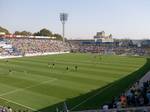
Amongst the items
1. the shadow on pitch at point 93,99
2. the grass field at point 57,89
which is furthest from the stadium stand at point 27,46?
the shadow on pitch at point 93,99

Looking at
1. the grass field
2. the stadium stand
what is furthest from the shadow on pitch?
the stadium stand

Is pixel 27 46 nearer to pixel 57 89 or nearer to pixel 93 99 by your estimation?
pixel 57 89

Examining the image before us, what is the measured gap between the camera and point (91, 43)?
4611 inches

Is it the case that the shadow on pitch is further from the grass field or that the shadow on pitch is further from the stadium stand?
the stadium stand

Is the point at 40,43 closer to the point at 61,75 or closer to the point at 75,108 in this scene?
the point at 61,75

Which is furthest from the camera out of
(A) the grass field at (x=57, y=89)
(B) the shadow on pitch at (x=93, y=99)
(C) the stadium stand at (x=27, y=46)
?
(C) the stadium stand at (x=27, y=46)

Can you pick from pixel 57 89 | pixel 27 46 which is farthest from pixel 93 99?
pixel 27 46

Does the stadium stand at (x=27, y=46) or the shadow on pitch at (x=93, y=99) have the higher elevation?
the stadium stand at (x=27, y=46)

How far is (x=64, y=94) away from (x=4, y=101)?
242 inches

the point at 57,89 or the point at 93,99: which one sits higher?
the point at 57,89

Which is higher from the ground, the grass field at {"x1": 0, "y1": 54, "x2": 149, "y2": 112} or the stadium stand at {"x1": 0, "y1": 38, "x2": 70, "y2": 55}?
the stadium stand at {"x1": 0, "y1": 38, "x2": 70, "y2": 55}

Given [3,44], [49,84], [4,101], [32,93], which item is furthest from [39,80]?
[3,44]

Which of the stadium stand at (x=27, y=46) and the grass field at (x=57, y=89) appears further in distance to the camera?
the stadium stand at (x=27, y=46)

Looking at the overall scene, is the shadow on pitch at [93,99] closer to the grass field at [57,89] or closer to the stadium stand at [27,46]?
the grass field at [57,89]
